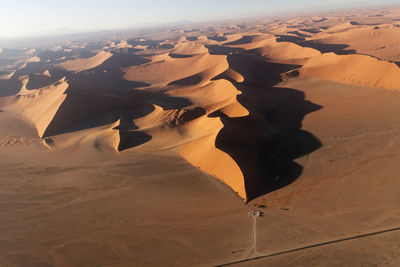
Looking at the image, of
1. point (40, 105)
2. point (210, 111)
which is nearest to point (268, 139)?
point (210, 111)

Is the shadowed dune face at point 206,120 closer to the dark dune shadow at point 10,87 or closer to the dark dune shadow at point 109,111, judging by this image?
the dark dune shadow at point 109,111

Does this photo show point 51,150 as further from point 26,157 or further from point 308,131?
point 308,131

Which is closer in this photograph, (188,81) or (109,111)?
(109,111)

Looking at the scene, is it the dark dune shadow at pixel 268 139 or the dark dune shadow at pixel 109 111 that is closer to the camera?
the dark dune shadow at pixel 268 139

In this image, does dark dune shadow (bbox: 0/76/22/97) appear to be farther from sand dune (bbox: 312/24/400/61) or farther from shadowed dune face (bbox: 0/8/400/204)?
sand dune (bbox: 312/24/400/61)

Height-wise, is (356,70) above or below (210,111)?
above

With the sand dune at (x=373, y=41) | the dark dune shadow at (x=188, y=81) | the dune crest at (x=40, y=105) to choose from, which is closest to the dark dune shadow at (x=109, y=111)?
the dune crest at (x=40, y=105)

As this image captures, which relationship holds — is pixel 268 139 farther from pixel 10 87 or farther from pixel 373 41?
pixel 373 41
